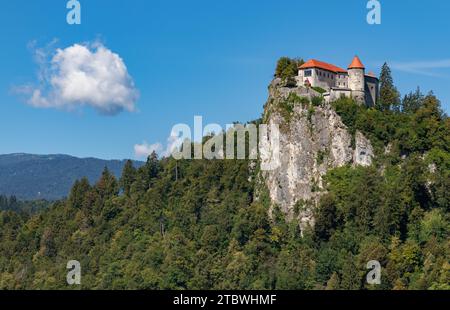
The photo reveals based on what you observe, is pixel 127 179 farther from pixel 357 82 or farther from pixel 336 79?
pixel 357 82

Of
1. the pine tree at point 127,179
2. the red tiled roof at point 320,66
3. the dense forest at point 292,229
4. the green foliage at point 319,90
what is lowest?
the dense forest at point 292,229

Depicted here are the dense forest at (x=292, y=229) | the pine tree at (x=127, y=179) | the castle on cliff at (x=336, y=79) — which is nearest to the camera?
the dense forest at (x=292, y=229)

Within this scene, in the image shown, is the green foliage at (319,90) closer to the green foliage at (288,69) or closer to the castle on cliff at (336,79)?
the castle on cliff at (336,79)

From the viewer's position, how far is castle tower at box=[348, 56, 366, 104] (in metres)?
91.6

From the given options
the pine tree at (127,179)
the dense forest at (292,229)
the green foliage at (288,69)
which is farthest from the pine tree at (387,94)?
the pine tree at (127,179)

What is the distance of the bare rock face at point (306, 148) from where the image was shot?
3568 inches

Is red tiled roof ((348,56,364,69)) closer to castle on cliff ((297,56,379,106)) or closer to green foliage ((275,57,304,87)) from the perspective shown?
castle on cliff ((297,56,379,106))

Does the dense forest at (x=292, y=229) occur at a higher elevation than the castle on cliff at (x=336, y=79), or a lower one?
lower

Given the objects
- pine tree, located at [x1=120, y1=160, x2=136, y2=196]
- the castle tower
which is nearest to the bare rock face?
the castle tower

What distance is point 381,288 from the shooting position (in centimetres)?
7831

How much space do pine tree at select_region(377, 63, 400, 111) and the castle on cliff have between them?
7.44ft

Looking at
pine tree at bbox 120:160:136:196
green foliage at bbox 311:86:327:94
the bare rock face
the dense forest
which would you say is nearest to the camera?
the dense forest

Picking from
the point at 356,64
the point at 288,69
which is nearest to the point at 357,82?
the point at 356,64
